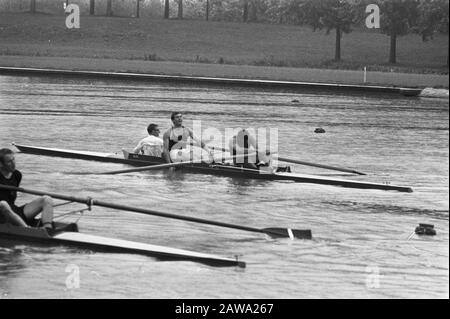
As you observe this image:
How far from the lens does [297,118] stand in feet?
142

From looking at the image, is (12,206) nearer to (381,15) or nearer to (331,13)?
(381,15)

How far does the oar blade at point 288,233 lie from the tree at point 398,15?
5630 centimetres

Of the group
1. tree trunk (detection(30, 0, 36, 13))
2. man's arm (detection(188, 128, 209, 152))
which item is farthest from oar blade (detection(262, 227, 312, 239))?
tree trunk (detection(30, 0, 36, 13))

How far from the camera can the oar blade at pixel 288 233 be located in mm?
19703

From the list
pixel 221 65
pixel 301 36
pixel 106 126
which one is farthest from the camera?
pixel 301 36

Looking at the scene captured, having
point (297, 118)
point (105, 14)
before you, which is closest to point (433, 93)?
point (297, 118)

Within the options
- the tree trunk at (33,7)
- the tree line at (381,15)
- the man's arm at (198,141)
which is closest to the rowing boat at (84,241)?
the man's arm at (198,141)

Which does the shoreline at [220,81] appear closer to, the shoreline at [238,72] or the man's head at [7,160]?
the shoreline at [238,72]

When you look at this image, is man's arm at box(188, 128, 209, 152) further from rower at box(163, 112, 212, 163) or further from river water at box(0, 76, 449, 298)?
river water at box(0, 76, 449, 298)

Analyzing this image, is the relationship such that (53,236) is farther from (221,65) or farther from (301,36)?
(301,36)

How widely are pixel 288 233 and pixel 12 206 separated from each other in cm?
491

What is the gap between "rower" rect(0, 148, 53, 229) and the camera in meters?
18.2

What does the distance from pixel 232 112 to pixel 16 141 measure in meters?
12.6

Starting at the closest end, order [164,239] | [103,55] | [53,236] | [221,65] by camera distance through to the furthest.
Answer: [53,236] < [164,239] < [221,65] < [103,55]
